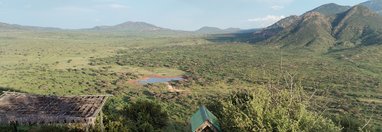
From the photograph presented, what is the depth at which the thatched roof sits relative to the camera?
22.0 m

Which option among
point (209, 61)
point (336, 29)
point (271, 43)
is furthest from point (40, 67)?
point (336, 29)

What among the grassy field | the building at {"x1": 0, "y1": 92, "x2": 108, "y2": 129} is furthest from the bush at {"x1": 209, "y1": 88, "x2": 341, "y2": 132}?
the grassy field

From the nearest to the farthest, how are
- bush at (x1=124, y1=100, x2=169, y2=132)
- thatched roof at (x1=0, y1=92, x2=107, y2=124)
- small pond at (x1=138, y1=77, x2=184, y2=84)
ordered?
thatched roof at (x1=0, y1=92, x2=107, y2=124), bush at (x1=124, y1=100, x2=169, y2=132), small pond at (x1=138, y1=77, x2=184, y2=84)

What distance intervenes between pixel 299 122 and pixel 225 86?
50.3 metres

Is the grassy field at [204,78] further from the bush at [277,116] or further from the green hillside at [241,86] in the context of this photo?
the bush at [277,116]

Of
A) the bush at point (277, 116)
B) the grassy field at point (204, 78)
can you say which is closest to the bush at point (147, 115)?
the grassy field at point (204, 78)

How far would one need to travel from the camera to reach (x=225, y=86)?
71.7 m

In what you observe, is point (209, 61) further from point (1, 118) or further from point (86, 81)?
point (1, 118)

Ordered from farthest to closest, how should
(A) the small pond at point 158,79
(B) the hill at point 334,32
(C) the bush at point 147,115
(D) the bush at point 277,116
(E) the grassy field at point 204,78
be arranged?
(B) the hill at point 334,32 < (A) the small pond at point 158,79 < (E) the grassy field at point 204,78 < (C) the bush at point 147,115 < (D) the bush at point 277,116

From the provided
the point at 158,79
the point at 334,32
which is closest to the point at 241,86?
the point at 158,79

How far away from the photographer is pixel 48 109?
2323 cm

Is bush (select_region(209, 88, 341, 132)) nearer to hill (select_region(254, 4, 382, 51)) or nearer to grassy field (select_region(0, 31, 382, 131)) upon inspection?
grassy field (select_region(0, 31, 382, 131))

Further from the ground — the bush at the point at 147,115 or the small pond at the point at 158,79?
the bush at the point at 147,115

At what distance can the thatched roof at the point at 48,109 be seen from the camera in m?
22.0
